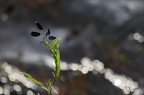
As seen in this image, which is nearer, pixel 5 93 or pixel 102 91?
pixel 5 93

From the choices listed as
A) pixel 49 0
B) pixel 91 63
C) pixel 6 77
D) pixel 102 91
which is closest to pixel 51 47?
pixel 102 91

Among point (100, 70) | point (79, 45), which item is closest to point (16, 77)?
point (100, 70)

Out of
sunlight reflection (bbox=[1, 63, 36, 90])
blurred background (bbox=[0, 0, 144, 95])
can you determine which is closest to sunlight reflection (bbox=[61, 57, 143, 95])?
blurred background (bbox=[0, 0, 144, 95])

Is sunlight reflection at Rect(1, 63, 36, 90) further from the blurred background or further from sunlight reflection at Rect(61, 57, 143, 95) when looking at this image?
sunlight reflection at Rect(61, 57, 143, 95)

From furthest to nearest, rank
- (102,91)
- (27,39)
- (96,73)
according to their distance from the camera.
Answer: (27,39), (96,73), (102,91)

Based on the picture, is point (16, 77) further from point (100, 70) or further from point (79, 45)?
point (79, 45)

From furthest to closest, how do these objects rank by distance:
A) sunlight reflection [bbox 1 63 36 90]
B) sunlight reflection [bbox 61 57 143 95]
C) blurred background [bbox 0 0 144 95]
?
1. sunlight reflection [bbox 61 57 143 95]
2. blurred background [bbox 0 0 144 95]
3. sunlight reflection [bbox 1 63 36 90]

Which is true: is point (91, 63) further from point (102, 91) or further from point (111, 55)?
point (102, 91)

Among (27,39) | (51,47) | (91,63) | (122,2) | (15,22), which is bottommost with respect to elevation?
(51,47)
